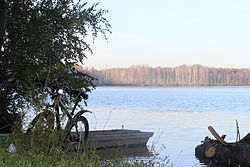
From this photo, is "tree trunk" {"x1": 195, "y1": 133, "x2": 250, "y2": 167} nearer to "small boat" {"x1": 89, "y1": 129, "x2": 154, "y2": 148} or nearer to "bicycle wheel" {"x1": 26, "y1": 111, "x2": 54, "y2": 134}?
"small boat" {"x1": 89, "y1": 129, "x2": 154, "y2": 148}

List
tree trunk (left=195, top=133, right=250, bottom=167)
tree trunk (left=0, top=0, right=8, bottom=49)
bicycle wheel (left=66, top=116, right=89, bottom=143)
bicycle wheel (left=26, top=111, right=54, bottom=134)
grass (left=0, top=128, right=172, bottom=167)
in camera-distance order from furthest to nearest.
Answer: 1. tree trunk (left=0, top=0, right=8, bottom=49)
2. tree trunk (left=195, top=133, right=250, bottom=167)
3. bicycle wheel (left=66, top=116, right=89, bottom=143)
4. bicycle wheel (left=26, top=111, right=54, bottom=134)
5. grass (left=0, top=128, right=172, bottom=167)

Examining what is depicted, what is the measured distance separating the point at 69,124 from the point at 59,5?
5702mm

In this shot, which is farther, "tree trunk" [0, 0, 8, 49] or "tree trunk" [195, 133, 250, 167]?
"tree trunk" [0, 0, 8, 49]

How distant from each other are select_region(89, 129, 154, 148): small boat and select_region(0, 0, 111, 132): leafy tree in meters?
1.50

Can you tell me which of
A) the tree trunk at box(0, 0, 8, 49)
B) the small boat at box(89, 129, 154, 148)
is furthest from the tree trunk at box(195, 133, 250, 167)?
the tree trunk at box(0, 0, 8, 49)

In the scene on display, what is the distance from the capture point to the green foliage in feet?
46.1

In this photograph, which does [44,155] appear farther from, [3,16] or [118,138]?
[118,138]

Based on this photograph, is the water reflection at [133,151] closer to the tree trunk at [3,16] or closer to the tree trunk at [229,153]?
the tree trunk at [229,153]

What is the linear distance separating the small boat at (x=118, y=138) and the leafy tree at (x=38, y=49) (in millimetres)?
1499

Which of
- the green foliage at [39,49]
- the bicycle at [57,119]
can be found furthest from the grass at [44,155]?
the green foliage at [39,49]

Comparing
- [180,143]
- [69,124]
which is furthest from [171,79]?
[69,124]

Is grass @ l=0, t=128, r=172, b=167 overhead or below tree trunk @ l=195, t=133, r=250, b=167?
overhead

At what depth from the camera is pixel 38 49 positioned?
13859mm

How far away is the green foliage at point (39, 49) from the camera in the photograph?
14.0m
